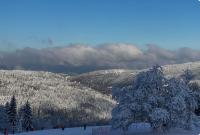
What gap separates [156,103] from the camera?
41.4 meters

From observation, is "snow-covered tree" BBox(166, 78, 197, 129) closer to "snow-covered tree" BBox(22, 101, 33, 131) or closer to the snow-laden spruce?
the snow-laden spruce

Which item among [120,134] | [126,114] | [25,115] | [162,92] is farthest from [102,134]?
[25,115]

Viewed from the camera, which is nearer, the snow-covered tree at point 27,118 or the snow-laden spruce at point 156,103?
the snow-laden spruce at point 156,103

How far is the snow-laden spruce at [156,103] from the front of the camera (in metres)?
41.0

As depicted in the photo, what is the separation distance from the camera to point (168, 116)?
40156 mm

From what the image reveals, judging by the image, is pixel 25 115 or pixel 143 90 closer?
pixel 143 90

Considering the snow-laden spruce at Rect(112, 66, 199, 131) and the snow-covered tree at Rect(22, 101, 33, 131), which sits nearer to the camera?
the snow-laden spruce at Rect(112, 66, 199, 131)

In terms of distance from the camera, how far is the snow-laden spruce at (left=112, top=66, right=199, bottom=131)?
41.0m

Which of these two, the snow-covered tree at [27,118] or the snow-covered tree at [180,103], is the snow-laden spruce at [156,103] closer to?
the snow-covered tree at [180,103]

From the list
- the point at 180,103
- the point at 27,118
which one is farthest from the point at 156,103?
the point at 27,118

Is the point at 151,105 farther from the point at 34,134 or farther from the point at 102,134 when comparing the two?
the point at 34,134

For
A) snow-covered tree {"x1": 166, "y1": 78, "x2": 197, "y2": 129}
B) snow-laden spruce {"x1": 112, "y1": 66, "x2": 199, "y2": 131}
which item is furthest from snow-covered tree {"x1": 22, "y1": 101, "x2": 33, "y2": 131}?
snow-covered tree {"x1": 166, "y1": 78, "x2": 197, "y2": 129}

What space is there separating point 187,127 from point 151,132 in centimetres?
348

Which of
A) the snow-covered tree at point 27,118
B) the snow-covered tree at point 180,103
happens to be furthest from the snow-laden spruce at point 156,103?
the snow-covered tree at point 27,118
